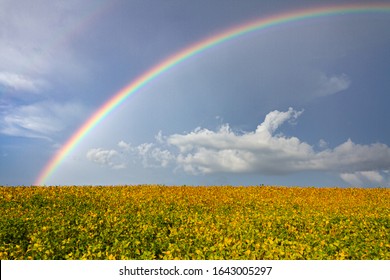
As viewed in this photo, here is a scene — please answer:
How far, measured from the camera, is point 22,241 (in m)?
11.5

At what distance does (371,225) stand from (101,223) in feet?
30.9

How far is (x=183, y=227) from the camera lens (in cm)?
Answer: 1234

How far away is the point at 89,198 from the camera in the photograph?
19312 millimetres

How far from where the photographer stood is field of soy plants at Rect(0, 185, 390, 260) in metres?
9.78

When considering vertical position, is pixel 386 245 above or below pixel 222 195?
below

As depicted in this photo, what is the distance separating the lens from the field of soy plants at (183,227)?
978 centimetres

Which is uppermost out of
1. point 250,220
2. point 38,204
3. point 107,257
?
point 38,204

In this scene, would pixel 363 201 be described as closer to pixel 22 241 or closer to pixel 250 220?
pixel 250 220

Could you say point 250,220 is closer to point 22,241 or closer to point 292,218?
point 292,218

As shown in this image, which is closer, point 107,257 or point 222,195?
point 107,257

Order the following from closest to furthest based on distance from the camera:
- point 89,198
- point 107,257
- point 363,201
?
point 107,257
point 89,198
point 363,201

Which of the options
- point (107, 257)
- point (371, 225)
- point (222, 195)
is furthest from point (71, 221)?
point (371, 225)

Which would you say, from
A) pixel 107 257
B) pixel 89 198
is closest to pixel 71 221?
pixel 107 257

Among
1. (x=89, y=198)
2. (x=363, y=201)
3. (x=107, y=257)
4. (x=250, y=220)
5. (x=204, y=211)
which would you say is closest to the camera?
(x=107, y=257)
